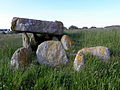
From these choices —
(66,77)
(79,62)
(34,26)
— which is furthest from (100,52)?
(34,26)

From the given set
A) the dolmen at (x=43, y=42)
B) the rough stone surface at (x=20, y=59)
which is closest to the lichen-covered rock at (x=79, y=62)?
the dolmen at (x=43, y=42)

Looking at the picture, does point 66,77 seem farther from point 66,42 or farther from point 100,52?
point 66,42

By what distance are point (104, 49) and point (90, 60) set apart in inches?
34.5

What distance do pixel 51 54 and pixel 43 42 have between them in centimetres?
69

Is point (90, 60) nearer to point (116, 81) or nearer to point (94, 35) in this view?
point (116, 81)

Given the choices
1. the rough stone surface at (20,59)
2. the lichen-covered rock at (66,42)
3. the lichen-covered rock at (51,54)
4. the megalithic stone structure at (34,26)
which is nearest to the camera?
the rough stone surface at (20,59)

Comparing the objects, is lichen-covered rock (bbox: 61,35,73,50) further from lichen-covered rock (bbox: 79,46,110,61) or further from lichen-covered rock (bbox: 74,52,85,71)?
lichen-covered rock (bbox: 74,52,85,71)

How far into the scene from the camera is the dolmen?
25.9 feet

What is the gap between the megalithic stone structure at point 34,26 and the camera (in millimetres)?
10016

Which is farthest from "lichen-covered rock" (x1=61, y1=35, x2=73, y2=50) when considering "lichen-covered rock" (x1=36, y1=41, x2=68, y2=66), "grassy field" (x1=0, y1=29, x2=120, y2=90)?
"grassy field" (x1=0, y1=29, x2=120, y2=90)

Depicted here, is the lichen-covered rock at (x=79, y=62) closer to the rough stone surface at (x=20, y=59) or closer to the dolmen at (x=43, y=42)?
the dolmen at (x=43, y=42)

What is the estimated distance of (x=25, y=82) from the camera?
605 centimetres

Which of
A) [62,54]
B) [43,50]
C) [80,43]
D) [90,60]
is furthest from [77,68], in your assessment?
[80,43]

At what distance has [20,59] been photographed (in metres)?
7.66
